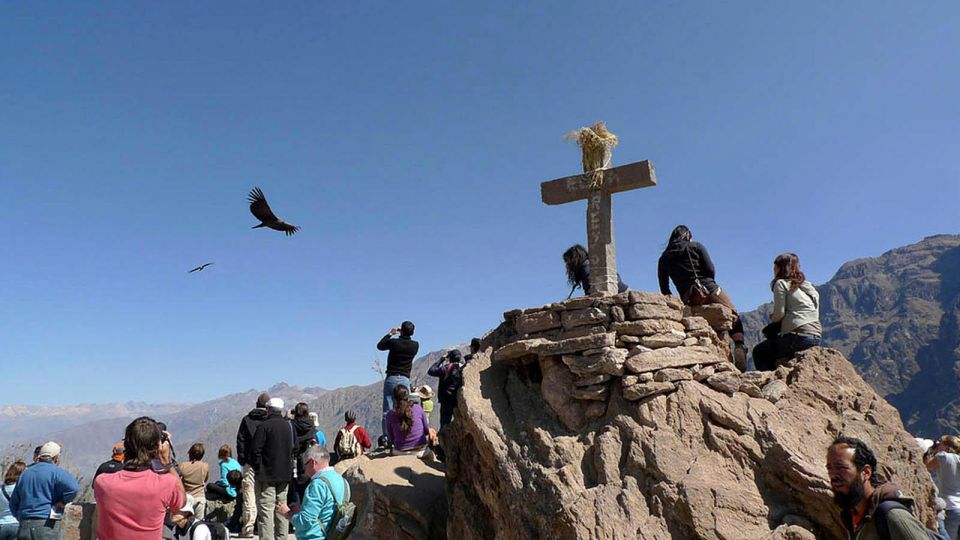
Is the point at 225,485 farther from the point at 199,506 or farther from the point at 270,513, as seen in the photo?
the point at 270,513

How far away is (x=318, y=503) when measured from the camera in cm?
519

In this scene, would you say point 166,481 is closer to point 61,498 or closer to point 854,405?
point 61,498

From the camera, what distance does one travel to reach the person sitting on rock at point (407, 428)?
325 inches

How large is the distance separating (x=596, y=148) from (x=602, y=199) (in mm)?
781

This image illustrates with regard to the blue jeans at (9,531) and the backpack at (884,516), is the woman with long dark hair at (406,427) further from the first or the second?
the backpack at (884,516)

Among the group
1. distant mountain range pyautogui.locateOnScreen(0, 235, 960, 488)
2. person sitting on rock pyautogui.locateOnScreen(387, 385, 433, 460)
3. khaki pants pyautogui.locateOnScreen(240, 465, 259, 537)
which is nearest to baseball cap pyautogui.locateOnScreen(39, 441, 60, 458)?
khaki pants pyautogui.locateOnScreen(240, 465, 259, 537)

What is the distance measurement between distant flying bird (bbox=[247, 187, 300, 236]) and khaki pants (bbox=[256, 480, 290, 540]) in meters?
3.42

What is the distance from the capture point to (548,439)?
5.71 m

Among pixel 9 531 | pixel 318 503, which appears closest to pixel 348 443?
pixel 9 531

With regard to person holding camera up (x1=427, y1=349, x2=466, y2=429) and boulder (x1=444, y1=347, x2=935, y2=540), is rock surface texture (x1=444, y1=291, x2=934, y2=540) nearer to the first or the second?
boulder (x1=444, y1=347, x2=935, y2=540)

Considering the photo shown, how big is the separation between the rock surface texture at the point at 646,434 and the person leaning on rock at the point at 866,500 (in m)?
1.59

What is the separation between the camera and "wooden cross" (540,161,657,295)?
27.0ft

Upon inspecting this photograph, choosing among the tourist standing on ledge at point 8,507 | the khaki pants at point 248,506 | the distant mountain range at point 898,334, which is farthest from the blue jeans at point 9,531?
the distant mountain range at point 898,334

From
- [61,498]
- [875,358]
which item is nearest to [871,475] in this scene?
[61,498]
